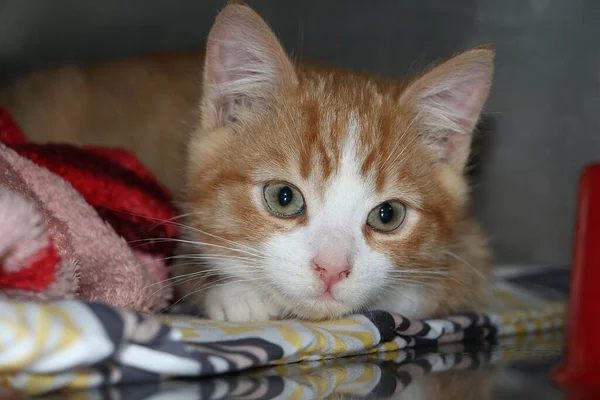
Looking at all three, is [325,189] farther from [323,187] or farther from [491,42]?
[491,42]

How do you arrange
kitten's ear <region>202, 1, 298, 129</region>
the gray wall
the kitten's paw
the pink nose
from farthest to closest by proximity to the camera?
the gray wall
kitten's ear <region>202, 1, 298, 129</region>
the kitten's paw
the pink nose

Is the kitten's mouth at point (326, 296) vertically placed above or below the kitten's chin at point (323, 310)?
above

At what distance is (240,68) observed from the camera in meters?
1.94

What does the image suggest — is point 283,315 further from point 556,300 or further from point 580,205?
point 556,300

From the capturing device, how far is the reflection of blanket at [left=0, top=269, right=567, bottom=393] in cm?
110

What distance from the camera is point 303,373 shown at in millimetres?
1398

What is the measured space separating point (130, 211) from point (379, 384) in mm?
837

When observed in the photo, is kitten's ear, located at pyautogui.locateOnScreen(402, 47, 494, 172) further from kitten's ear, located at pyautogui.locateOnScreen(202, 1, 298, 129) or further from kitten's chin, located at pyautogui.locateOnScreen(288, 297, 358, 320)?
kitten's chin, located at pyautogui.locateOnScreen(288, 297, 358, 320)

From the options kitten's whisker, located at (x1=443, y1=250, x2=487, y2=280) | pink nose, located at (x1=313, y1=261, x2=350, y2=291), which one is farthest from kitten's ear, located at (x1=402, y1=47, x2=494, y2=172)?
pink nose, located at (x1=313, y1=261, x2=350, y2=291)

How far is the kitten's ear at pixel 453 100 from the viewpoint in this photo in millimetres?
1926

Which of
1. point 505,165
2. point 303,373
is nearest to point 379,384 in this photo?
point 303,373

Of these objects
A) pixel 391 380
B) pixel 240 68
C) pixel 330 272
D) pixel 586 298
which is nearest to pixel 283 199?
pixel 330 272

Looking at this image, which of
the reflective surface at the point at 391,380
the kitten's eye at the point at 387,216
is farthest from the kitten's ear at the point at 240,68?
the reflective surface at the point at 391,380

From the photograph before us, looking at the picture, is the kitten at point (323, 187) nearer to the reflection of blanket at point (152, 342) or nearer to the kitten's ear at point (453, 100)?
the kitten's ear at point (453, 100)
